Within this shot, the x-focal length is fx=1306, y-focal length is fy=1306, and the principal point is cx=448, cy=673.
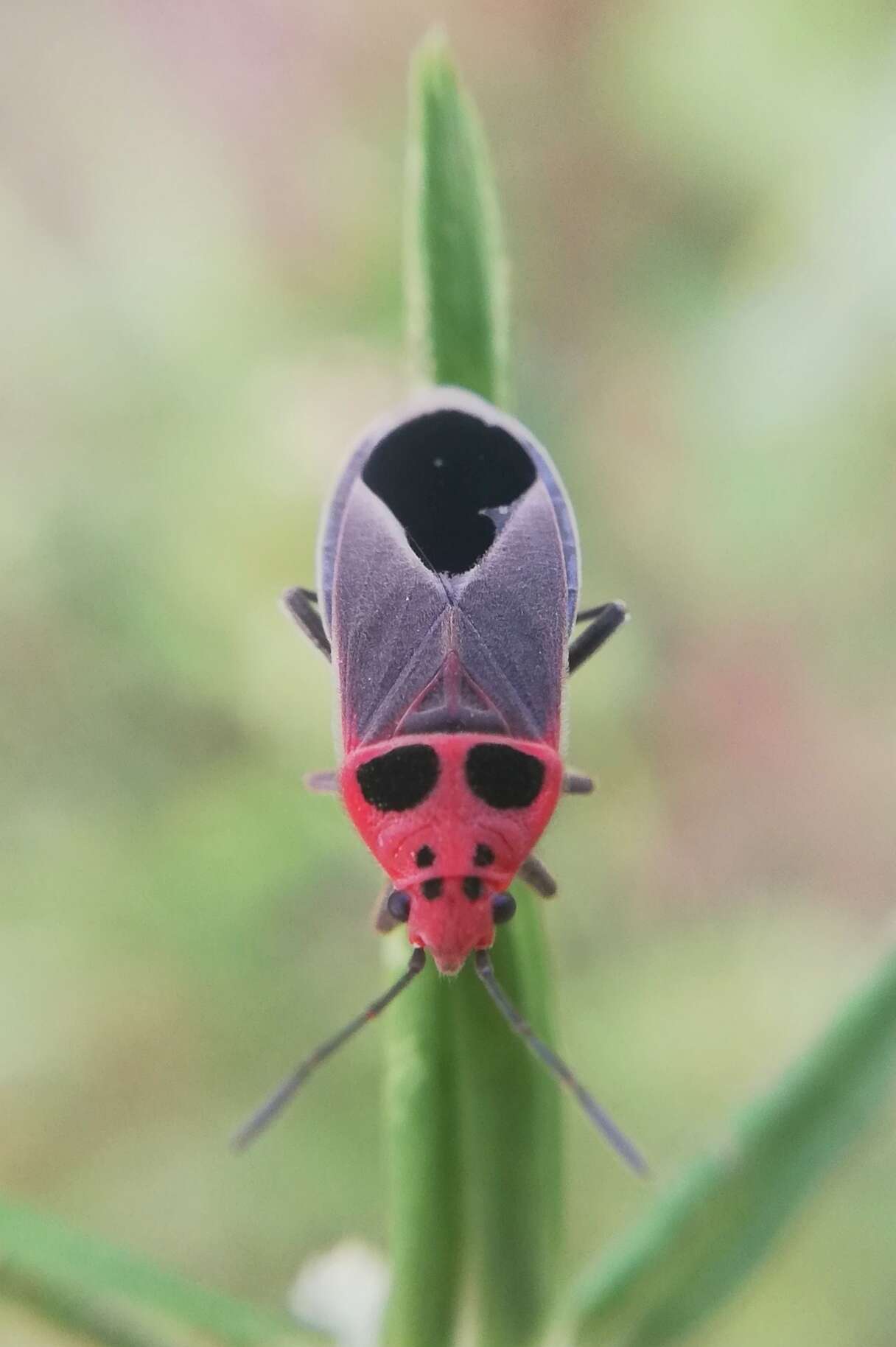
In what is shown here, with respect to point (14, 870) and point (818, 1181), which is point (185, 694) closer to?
point (14, 870)

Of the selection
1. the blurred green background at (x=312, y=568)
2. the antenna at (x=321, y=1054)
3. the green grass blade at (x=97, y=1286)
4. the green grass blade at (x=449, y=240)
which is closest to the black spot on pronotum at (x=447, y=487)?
the green grass blade at (x=449, y=240)

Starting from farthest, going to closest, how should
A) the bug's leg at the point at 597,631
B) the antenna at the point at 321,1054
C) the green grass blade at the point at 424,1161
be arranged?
the bug's leg at the point at 597,631 → the antenna at the point at 321,1054 → the green grass blade at the point at 424,1161

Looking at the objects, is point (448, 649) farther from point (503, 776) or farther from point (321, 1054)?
point (321, 1054)

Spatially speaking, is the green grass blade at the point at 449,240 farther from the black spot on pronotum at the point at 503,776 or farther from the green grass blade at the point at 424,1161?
the green grass blade at the point at 424,1161

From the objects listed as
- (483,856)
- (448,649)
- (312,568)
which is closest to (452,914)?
(483,856)

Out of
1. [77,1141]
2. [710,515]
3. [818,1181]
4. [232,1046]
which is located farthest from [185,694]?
[818,1181]

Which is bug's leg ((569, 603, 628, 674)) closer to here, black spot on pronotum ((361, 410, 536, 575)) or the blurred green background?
black spot on pronotum ((361, 410, 536, 575))
